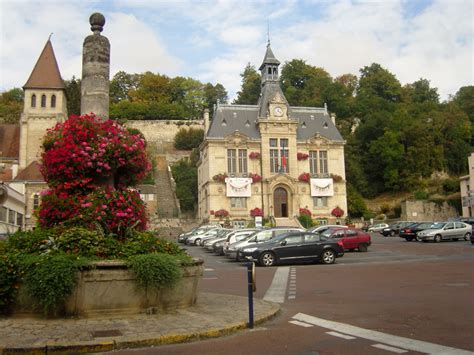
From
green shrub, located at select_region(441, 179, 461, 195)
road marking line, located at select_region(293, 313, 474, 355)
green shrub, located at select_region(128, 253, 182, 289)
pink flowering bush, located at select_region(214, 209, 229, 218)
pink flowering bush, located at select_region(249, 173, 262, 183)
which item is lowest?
road marking line, located at select_region(293, 313, 474, 355)

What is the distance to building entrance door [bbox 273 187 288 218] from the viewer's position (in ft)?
211

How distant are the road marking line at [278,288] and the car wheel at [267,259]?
206 cm

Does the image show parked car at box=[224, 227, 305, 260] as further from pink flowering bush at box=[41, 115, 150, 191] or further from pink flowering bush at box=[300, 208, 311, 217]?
pink flowering bush at box=[300, 208, 311, 217]

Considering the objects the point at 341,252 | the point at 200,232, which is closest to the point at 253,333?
the point at 341,252

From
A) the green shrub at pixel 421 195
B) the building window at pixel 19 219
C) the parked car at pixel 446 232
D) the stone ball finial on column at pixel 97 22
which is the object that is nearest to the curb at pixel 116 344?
the stone ball finial on column at pixel 97 22

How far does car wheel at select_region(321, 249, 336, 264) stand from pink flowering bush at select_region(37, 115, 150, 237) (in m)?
14.2

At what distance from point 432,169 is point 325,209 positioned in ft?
66.1

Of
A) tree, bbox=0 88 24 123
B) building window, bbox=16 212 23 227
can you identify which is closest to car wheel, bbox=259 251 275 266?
building window, bbox=16 212 23 227

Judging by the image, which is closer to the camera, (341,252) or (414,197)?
(341,252)

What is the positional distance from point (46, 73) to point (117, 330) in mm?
65293

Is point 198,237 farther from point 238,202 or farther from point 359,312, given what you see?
point 359,312

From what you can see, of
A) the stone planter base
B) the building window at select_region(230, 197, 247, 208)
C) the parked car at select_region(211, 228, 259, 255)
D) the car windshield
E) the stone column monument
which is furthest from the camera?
the building window at select_region(230, 197, 247, 208)

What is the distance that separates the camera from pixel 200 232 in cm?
4559

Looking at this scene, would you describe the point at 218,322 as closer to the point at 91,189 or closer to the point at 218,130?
the point at 91,189
